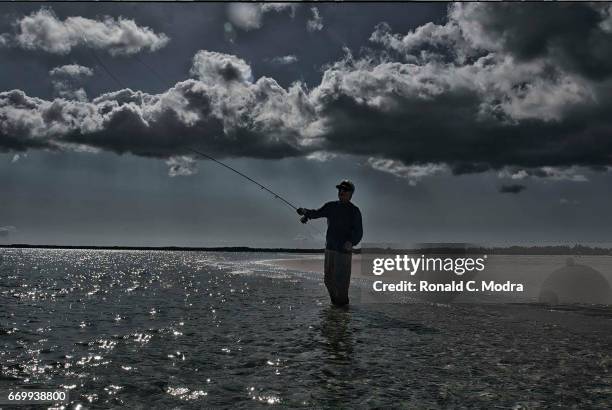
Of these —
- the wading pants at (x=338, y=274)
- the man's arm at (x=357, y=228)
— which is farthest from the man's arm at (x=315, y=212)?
the wading pants at (x=338, y=274)

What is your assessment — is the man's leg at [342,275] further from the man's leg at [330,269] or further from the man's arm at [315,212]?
the man's arm at [315,212]

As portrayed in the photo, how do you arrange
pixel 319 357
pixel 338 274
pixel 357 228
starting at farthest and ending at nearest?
pixel 338 274
pixel 357 228
pixel 319 357

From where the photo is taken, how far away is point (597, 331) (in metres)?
12.8

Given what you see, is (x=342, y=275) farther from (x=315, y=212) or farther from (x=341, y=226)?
(x=315, y=212)

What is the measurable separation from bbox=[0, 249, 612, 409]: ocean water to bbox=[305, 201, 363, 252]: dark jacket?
2.38 m

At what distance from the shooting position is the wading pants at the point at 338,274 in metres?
16.6

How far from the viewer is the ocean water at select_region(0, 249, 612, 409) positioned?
7113mm

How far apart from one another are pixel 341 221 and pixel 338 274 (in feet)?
5.93

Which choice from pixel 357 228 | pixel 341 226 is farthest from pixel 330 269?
pixel 357 228

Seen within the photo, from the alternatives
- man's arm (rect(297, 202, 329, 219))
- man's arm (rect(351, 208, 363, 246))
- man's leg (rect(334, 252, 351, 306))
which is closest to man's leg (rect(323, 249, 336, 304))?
man's leg (rect(334, 252, 351, 306))

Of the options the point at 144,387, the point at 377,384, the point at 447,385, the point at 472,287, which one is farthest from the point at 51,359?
the point at 472,287

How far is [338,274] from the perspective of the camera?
16.9 m

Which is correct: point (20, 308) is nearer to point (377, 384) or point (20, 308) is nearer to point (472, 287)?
point (377, 384)

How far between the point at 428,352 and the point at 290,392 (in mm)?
3963
